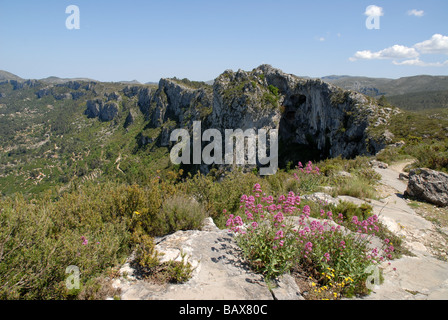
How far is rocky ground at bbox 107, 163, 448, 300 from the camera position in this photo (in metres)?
2.52

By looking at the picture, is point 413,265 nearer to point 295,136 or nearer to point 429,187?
point 429,187

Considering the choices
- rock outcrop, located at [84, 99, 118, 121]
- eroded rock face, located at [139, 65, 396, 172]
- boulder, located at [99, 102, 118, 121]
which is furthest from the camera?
rock outcrop, located at [84, 99, 118, 121]

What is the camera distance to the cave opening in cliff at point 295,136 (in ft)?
123

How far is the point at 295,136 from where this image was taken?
1660 inches

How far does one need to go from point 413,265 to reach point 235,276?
3.12 metres

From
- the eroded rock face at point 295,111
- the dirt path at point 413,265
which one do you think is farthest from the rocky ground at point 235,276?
the eroded rock face at point 295,111

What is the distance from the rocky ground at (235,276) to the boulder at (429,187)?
8.34 ft

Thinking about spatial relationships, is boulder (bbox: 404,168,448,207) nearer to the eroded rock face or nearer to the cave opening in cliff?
the eroded rock face

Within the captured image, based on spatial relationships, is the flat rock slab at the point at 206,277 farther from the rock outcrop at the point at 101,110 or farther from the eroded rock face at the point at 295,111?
the rock outcrop at the point at 101,110

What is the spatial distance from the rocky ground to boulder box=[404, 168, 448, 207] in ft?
8.34

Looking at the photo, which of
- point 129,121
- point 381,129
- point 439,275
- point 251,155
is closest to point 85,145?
point 129,121

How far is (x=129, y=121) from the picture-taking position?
413ft

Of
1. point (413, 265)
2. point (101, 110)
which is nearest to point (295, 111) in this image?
point (413, 265)

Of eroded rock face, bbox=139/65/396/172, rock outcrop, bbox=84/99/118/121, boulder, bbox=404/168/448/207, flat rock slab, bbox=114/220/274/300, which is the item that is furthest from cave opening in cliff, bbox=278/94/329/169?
rock outcrop, bbox=84/99/118/121
